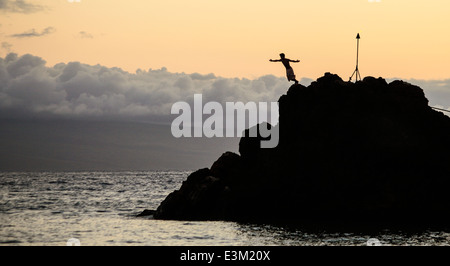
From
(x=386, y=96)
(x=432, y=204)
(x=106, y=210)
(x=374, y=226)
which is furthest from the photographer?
(x=106, y=210)

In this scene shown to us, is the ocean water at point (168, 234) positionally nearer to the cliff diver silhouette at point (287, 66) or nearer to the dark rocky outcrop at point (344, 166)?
the dark rocky outcrop at point (344, 166)

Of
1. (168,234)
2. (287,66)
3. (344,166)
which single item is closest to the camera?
(168,234)

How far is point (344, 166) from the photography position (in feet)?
156

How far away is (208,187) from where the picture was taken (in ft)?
164

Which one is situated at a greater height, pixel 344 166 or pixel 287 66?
pixel 287 66

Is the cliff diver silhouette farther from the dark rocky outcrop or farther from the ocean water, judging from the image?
the ocean water

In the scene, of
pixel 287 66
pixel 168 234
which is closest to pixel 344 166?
pixel 287 66

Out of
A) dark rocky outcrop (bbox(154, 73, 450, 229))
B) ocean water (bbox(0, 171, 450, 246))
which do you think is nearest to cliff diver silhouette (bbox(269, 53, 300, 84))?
dark rocky outcrop (bbox(154, 73, 450, 229))

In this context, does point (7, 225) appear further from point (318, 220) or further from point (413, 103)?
point (413, 103)

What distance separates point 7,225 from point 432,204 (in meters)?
31.6

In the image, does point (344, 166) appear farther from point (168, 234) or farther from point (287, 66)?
point (168, 234)

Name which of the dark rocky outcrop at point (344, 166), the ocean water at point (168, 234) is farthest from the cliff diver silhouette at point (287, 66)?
the ocean water at point (168, 234)

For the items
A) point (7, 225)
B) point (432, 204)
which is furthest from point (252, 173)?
point (7, 225)

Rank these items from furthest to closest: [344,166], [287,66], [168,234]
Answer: [344,166]
[287,66]
[168,234]
